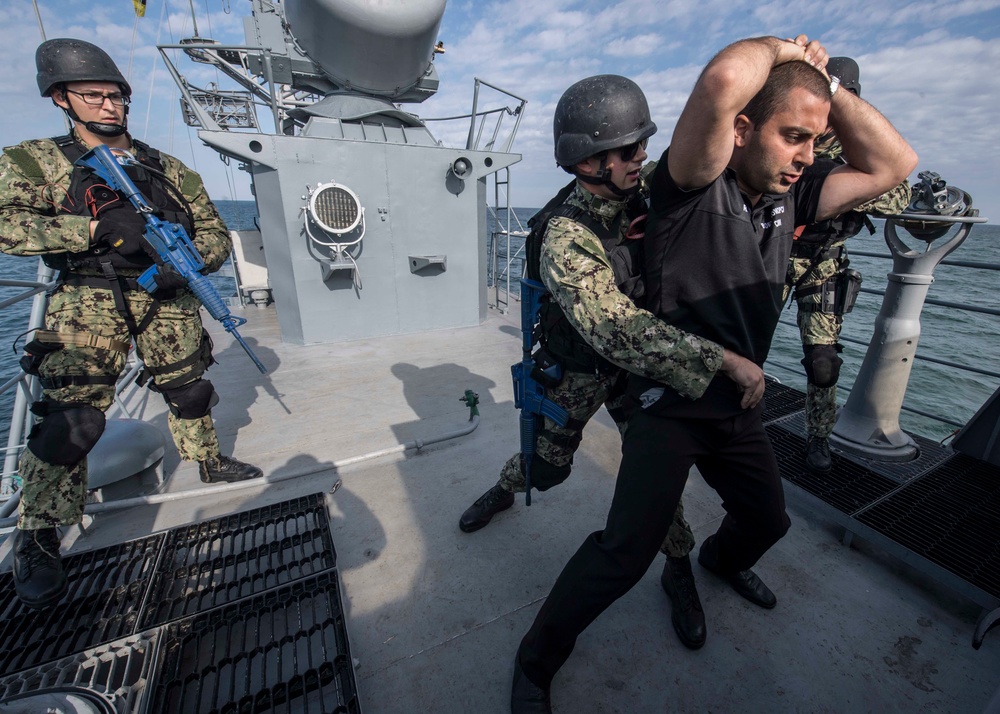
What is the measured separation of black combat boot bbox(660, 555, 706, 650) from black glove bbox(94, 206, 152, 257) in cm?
311

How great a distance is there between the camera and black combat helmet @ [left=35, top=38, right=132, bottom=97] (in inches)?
88.0

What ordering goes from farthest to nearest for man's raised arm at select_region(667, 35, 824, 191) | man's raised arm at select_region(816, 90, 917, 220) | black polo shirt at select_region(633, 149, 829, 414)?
man's raised arm at select_region(816, 90, 917, 220)
black polo shirt at select_region(633, 149, 829, 414)
man's raised arm at select_region(667, 35, 824, 191)

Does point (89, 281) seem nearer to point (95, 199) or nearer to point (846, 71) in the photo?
point (95, 199)

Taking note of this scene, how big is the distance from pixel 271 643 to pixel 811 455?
309 cm

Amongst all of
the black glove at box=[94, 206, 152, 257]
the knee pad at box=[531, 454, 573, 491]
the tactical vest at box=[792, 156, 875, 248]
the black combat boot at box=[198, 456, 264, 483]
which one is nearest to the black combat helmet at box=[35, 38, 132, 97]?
the black glove at box=[94, 206, 152, 257]

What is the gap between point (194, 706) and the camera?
1.56 metres

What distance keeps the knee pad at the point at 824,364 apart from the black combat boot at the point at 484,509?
2055 mm

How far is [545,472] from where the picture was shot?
223cm

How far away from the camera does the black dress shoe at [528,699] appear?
1556 millimetres

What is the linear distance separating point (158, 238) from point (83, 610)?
1.83 meters

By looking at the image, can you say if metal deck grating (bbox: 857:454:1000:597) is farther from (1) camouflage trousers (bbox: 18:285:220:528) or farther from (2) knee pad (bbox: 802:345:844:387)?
(1) camouflage trousers (bbox: 18:285:220:528)

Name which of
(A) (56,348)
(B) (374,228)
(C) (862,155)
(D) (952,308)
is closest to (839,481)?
(D) (952,308)

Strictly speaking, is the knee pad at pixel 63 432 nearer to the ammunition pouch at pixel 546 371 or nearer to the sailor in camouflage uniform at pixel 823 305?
the ammunition pouch at pixel 546 371

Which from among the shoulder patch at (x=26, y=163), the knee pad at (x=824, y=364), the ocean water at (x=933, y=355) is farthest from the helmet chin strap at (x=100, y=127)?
the ocean water at (x=933, y=355)
